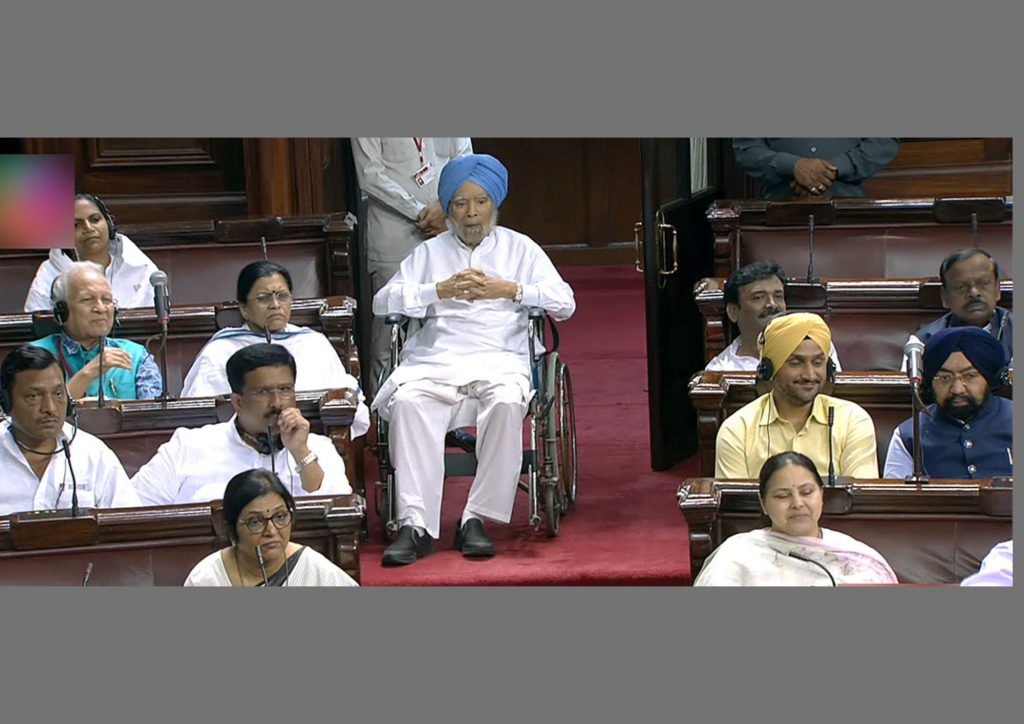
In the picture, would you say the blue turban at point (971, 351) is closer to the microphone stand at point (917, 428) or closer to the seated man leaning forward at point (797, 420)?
the microphone stand at point (917, 428)

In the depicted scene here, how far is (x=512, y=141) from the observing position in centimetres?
952

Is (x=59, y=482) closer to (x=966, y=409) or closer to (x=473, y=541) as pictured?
(x=473, y=541)

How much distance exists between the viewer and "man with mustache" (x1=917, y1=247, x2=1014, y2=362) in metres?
5.61

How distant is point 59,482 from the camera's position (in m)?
5.20

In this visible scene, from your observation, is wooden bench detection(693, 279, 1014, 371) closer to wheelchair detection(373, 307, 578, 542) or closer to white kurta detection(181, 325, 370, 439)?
wheelchair detection(373, 307, 578, 542)

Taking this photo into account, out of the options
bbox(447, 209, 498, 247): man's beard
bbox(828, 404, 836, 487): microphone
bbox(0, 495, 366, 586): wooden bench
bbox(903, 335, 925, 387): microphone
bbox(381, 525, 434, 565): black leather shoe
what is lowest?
bbox(381, 525, 434, 565): black leather shoe

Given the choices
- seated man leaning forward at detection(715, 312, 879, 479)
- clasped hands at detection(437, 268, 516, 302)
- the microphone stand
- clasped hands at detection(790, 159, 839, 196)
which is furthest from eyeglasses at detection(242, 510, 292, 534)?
clasped hands at detection(790, 159, 839, 196)

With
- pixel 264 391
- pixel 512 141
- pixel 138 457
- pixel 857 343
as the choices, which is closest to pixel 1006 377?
pixel 857 343

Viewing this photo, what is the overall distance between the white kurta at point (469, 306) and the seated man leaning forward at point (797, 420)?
3.08 ft

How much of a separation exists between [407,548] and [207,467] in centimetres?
69

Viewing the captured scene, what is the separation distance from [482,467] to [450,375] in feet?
0.92

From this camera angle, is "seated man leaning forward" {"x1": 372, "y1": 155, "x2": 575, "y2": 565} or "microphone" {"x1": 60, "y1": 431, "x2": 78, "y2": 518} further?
"seated man leaning forward" {"x1": 372, "y1": 155, "x2": 575, "y2": 565}

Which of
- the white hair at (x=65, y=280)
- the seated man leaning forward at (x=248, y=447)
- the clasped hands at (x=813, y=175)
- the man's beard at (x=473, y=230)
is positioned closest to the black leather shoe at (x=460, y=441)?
the man's beard at (x=473, y=230)

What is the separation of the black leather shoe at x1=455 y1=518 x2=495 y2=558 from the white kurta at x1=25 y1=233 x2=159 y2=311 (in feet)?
3.78
